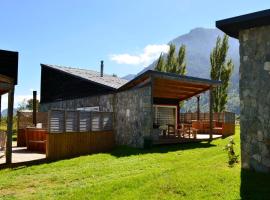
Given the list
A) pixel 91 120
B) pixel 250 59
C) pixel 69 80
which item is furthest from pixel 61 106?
pixel 250 59

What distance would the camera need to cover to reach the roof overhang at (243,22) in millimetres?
8351

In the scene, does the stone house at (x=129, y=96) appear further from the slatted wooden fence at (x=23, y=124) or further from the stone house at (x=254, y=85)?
the stone house at (x=254, y=85)

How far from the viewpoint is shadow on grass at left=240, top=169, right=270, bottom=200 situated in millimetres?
7238

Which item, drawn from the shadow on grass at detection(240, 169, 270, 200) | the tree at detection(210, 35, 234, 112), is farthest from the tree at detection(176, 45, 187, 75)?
the shadow on grass at detection(240, 169, 270, 200)

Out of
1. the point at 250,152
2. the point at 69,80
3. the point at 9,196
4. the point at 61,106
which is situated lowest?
the point at 9,196

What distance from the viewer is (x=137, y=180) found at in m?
9.30

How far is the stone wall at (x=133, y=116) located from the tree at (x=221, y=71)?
18366 mm

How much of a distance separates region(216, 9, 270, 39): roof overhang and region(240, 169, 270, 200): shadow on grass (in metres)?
3.82

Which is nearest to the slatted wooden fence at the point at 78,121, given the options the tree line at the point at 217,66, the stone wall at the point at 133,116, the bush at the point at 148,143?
the stone wall at the point at 133,116

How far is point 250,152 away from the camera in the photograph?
892 centimetres

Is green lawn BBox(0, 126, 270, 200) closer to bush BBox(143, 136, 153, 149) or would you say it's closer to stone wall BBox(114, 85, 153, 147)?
bush BBox(143, 136, 153, 149)

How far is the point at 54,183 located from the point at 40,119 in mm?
14268

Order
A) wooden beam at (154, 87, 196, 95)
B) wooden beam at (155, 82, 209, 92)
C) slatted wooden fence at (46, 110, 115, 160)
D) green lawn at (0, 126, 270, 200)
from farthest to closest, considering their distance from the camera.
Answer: wooden beam at (154, 87, 196, 95) < wooden beam at (155, 82, 209, 92) < slatted wooden fence at (46, 110, 115, 160) < green lawn at (0, 126, 270, 200)

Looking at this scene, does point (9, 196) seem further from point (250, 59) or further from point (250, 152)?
point (250, 59)
